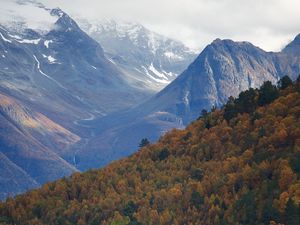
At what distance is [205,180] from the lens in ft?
454

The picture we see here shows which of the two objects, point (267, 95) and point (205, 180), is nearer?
point (205, 180)

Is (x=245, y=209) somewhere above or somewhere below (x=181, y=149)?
below

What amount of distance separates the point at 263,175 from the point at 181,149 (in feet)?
125

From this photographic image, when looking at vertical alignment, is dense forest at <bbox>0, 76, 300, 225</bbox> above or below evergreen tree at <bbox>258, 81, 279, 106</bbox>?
below

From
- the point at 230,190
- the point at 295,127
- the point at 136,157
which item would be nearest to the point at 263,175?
the point at 230,190

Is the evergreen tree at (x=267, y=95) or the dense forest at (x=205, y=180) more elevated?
the evergreen tree at (x=267, y=95)

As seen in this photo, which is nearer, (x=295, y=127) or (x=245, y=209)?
(x=245, y=209)

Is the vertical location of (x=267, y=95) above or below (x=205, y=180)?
above

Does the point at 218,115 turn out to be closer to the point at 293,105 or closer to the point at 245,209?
the point at 293,105

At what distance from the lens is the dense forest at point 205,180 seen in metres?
121

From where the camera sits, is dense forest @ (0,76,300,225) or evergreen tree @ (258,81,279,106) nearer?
dense forest @ (0,76,300,225)

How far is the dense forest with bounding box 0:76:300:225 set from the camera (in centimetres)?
12125

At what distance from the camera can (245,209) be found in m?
119

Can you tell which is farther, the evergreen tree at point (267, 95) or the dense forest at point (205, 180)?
the evergreen tree at point (267, 95)
